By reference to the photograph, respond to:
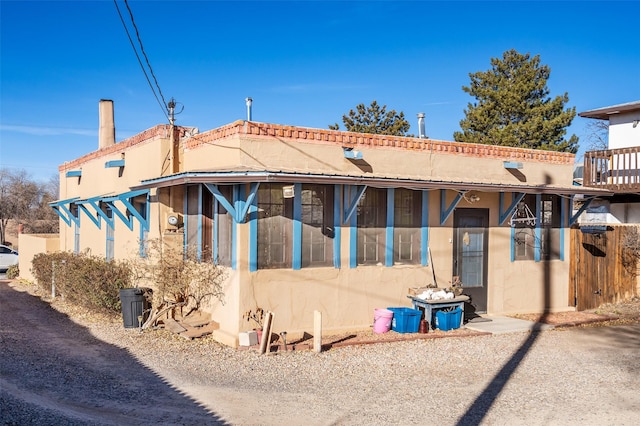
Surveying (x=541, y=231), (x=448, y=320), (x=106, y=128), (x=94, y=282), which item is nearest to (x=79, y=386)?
(x=94, y=282)

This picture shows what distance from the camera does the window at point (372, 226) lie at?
12.2 metres

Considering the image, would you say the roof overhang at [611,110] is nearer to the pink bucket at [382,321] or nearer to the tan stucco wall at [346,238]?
the tan stucco wall at [346,238]

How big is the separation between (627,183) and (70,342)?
59.3ft

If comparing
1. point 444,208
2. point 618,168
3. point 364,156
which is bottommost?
point 444,208

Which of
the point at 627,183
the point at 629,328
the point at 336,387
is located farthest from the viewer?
the point at 627,183

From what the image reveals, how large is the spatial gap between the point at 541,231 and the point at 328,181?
6.72 m

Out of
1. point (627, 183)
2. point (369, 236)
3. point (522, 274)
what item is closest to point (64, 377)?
point (369, 236)

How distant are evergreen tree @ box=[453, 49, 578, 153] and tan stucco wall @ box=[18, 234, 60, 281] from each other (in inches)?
792

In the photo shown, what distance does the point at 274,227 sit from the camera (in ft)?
36.8

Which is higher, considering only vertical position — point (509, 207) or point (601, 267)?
point (509, 207)

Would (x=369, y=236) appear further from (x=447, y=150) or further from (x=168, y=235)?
(x=168, y=235)

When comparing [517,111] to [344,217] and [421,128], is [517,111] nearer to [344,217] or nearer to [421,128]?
[421,128]

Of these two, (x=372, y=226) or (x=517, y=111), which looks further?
(x=517, y=111)

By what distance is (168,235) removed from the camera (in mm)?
12742
